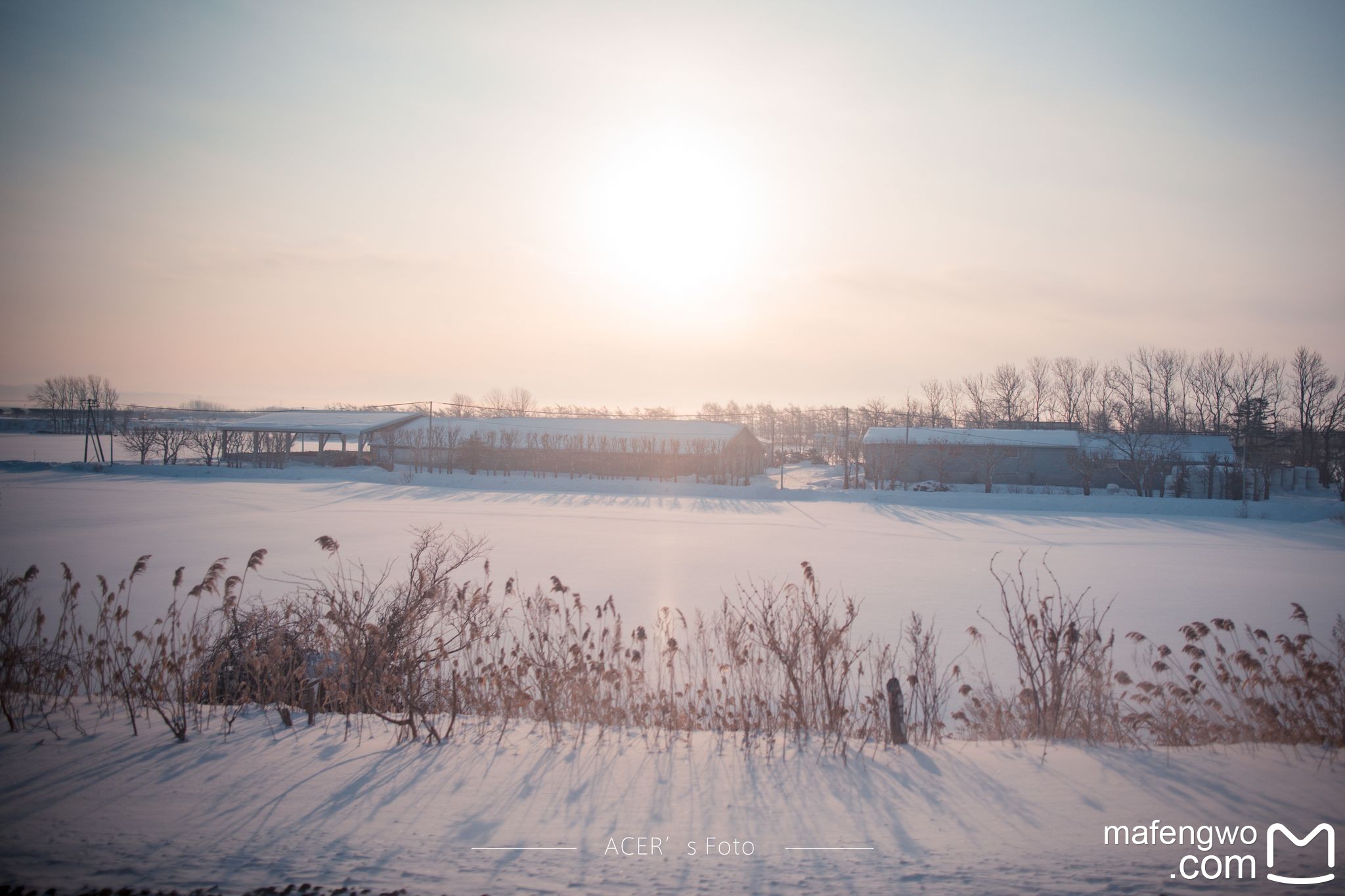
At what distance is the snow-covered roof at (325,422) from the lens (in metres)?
45.8

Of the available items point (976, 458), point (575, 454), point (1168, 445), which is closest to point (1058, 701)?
point (575, 454)

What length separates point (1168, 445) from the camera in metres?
38.8

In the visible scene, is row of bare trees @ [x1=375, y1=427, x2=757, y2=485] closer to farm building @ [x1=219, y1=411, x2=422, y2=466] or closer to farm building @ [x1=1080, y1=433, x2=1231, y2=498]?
farm building @ [x1=219, y1=411, x2=422, y2=466]

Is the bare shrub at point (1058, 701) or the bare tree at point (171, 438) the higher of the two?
the bare tree at point (171, 438)

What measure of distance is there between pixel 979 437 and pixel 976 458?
2.49 meters

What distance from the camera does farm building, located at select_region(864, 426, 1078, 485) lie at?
4134cm

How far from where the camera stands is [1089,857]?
10.5ft

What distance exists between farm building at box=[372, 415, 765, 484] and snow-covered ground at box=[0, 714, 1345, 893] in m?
35.7

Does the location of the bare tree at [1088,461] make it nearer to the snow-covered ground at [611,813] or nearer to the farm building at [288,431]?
the snow-covered ground at [611,813]

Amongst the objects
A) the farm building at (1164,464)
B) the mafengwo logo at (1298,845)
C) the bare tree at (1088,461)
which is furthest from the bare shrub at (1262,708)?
the bare tree at (1088,461)

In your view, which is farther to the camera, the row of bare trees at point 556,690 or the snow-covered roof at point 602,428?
the snow-covered roof at point 602,428

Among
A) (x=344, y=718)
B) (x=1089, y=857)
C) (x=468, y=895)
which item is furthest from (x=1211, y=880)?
(x=344, y=718)

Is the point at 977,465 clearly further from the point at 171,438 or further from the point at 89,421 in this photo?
the point at 89,421

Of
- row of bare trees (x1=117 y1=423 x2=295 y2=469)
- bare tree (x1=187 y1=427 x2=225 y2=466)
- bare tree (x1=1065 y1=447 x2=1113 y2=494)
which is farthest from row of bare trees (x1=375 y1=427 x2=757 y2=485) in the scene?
bare tree (x1=1065 y1=447 x2=1113 y2=494)
